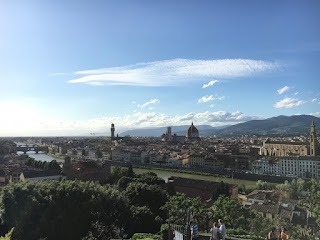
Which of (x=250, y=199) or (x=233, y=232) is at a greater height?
(x=233, y=232)

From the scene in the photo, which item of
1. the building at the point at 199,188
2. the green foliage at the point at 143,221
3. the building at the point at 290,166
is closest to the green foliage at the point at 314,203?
the building at the point at 199,188

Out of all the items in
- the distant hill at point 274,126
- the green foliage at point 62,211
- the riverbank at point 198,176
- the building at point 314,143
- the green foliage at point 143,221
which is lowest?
the riverbank at point 198,176

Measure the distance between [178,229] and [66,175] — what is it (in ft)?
66.5

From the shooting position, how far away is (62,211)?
8.76m

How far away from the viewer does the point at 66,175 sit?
23.3 m

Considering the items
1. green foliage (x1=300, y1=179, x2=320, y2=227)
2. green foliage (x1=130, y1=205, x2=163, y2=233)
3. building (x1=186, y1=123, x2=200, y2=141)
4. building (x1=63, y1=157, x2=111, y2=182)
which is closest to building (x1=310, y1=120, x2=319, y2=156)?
green foliage (x1=300, y1=179, x2=320, y2=227)

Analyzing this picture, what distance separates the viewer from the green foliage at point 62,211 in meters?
8.13

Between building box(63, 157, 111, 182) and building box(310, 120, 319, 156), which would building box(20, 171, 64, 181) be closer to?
building box(63, 157, 111, 182)

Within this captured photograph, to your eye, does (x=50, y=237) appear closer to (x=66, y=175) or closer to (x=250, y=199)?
(x=250, y=199)

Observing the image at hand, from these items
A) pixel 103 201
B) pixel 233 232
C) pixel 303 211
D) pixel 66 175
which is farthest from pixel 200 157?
pixel 233 232

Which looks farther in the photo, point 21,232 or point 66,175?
point 66,175

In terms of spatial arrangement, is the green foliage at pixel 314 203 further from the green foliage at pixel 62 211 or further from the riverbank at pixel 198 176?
the riverbank at pixel 198 176

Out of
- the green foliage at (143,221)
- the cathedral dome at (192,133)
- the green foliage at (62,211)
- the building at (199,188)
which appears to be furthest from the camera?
the cathedral dome at (192,133)

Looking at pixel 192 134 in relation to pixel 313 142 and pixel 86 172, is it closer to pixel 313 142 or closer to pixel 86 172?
pixel 313 142
